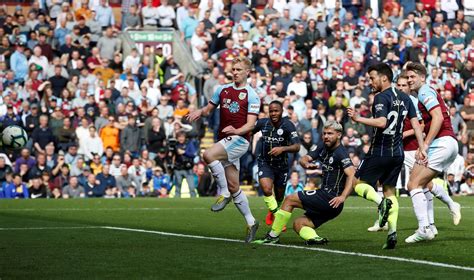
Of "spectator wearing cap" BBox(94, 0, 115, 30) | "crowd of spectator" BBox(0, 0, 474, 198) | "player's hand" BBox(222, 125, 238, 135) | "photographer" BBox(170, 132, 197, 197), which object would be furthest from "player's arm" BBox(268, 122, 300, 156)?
"spectator wearing cap" BBox(94, 0, 115, 30)

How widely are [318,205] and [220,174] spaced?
229cm

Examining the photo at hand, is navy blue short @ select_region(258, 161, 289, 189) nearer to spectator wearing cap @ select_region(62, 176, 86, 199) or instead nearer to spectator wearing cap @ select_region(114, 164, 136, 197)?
spectator wearing cap @ select_region(62, 176, 86, 199)

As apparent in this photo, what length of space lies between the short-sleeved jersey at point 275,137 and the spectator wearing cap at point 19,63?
565 inches

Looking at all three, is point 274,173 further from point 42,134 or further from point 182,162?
point 42,134

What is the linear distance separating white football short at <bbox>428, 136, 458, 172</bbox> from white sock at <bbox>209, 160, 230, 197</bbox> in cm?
279

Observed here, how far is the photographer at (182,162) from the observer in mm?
29969

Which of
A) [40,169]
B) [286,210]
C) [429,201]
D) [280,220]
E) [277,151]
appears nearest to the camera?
[286,210]

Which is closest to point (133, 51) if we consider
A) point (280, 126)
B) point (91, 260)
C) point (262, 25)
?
point (262, 25)

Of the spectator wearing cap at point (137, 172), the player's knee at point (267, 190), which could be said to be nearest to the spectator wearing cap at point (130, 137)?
the spectator wearing cap at point (137, 172)

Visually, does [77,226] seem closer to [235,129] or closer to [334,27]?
[235,129]

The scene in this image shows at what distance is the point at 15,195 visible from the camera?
92.9 feet

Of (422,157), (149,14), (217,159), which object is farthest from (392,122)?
(149,14)

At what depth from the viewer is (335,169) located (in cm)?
1355

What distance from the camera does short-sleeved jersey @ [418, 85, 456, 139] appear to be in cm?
1406
